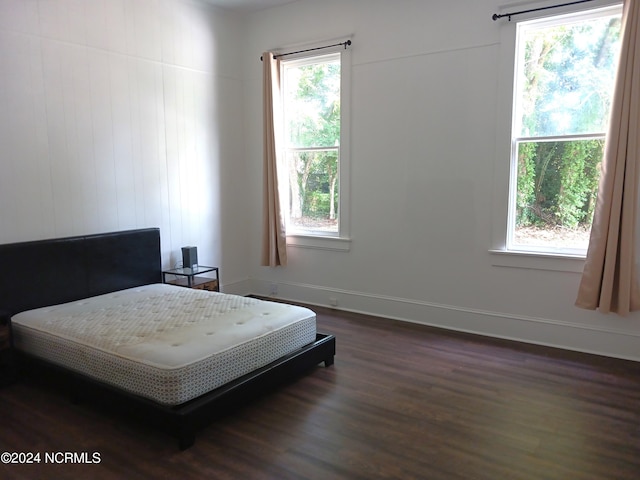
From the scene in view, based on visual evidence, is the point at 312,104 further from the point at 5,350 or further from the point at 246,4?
the point at 5,350

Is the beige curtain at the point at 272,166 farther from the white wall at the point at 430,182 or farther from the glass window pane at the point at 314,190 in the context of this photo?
the white wall at the point at 430,182

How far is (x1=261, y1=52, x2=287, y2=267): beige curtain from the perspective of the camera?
5160mm

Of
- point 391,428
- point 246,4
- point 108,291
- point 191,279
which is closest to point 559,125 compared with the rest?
point 391,428

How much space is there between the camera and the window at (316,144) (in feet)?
16.2

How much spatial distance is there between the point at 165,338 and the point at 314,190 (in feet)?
9.11

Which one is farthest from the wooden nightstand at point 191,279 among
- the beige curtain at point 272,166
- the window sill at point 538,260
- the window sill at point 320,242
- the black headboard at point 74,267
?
the window sill at point 538,260

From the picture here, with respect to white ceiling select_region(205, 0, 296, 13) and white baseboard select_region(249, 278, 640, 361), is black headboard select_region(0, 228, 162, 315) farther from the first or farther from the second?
white ceiling select_region(205, 0, 296, 13)

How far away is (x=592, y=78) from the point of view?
3.68 meters

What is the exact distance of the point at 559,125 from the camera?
384 centimetres

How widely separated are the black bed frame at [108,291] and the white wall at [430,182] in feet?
4.68

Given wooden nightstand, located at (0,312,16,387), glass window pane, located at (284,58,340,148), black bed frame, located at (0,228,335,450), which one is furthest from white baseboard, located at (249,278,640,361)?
wooden nightstand, located at (0,312,16,387)

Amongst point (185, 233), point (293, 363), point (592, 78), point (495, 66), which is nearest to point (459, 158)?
point (495, 66)

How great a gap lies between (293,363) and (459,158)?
2.35 m

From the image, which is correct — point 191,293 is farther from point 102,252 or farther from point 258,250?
point 258,250
